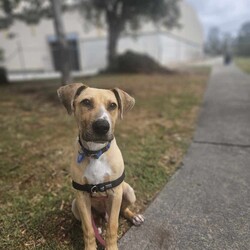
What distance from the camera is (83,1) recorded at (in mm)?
19062

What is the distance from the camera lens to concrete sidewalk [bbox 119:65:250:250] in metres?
2.53

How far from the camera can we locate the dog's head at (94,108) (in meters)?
2.10

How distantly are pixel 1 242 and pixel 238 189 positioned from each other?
2548 mm

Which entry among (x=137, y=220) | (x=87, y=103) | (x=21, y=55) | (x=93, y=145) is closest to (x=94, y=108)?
(x=87, y=103)

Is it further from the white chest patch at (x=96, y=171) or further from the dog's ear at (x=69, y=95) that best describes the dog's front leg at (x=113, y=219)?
the dog's ear at (x=69, y=95)

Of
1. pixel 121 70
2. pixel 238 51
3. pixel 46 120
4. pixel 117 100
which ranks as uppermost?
pixel 117 100

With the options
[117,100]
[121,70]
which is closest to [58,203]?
[117,100]

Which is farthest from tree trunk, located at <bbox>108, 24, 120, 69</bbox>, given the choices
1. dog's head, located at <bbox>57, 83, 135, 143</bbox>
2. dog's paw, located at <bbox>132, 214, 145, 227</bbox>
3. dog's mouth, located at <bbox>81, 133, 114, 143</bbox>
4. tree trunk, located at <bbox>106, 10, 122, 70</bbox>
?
dog's mouth, located at <bbox>81, 133, 114, 143</bbox>

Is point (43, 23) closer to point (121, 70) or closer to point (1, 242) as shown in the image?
point (121, 70)

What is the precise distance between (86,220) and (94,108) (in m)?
0.92

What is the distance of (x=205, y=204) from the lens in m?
3.06

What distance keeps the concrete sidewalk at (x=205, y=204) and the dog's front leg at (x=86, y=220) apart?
12.5 inches

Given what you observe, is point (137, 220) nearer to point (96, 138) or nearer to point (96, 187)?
point (96, 187)

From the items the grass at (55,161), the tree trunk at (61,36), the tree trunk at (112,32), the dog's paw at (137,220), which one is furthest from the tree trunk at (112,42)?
the dog's paw at (137,220)
